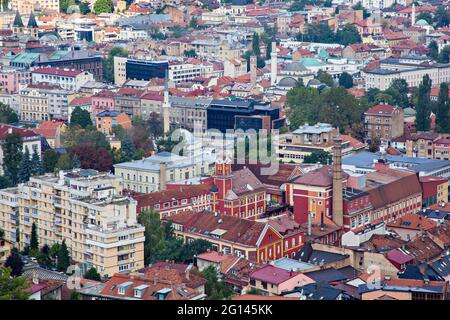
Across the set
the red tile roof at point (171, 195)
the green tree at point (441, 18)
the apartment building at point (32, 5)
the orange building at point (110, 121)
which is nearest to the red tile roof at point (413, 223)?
the red tile roof at point (171, 195)

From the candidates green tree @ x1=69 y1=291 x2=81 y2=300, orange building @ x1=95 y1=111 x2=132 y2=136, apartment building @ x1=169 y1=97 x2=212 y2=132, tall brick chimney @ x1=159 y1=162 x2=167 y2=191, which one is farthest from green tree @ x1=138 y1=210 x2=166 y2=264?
apartment building @ x1=169 y1=97 x2=212 y2=132

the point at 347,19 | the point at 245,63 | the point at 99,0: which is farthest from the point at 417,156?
the point at 99,0

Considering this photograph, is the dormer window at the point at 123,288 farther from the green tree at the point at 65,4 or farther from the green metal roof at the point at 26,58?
the green tree at the point at 65,4

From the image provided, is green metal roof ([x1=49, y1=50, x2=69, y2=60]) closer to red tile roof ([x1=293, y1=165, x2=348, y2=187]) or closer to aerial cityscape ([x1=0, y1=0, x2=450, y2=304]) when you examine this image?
aerial cityscape ([x1=0, y1=0, x2=450, y2=304])

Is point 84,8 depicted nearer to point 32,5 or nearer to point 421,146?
point 32,5

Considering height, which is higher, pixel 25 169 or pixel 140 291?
pixel 140 291

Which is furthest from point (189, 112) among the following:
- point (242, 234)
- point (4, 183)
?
point (242, 234)

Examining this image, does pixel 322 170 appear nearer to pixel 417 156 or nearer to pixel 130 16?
pixel 417 156
